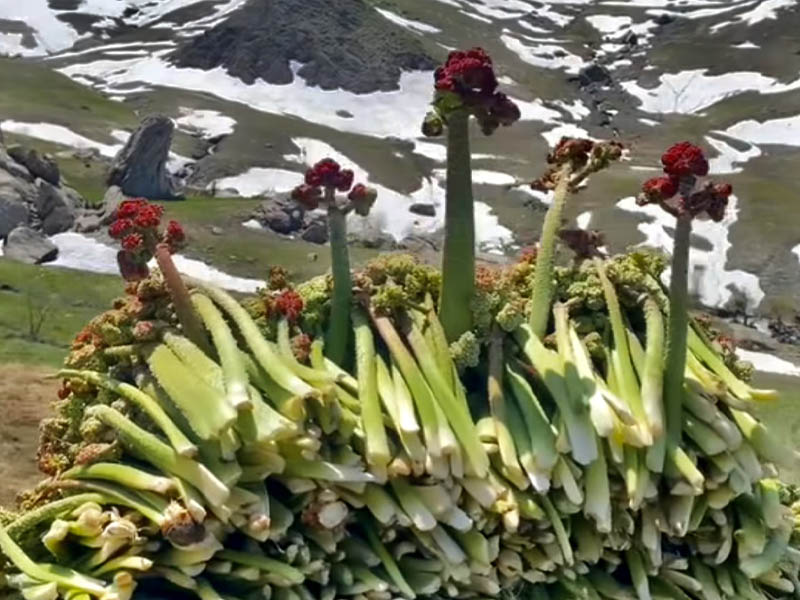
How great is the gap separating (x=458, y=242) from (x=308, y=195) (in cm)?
73

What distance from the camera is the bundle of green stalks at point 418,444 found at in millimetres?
4387

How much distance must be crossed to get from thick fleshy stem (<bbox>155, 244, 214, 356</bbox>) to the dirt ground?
3.81 m

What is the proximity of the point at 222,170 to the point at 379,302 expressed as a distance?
82214 millimetres

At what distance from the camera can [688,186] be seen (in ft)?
16.3

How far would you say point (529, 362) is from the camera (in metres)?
5.16

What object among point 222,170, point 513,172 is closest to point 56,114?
point 222,170

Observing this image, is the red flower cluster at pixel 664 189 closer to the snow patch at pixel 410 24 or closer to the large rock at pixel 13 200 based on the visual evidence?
the large rock at pixel 13 200

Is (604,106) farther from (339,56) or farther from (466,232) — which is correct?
(466,232)

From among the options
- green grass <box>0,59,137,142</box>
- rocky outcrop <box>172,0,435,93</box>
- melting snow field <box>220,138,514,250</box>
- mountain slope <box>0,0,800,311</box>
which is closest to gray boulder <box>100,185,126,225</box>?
melting snow field <box>220,138,514,250</box>

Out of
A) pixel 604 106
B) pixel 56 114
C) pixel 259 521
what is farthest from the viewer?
pixel 604 106

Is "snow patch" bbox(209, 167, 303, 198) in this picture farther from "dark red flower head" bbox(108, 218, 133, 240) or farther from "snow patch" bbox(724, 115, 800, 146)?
"dark red flower head" bbox(108, 218, 133, 240)

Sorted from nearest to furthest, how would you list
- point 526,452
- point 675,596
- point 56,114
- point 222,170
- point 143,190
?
point 526,452
point 675,596
point 143,190
point 222,170
point 56,114

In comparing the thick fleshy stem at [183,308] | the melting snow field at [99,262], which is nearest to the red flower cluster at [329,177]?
the thick fleshy stem at [183,308]

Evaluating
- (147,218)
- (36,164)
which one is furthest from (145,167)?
(147,218)
